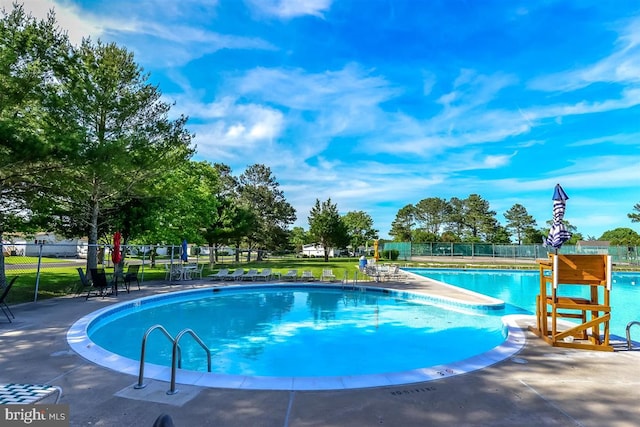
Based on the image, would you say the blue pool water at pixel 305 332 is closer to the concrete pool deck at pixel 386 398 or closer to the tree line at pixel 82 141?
the concrete pool deck at pixel 386 398

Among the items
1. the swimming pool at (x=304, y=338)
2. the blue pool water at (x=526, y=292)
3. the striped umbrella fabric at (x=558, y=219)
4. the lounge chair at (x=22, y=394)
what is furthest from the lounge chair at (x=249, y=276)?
the lounge chair at (x=22, y=394)

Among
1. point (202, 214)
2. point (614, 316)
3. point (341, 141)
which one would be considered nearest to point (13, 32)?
point (202, 214)

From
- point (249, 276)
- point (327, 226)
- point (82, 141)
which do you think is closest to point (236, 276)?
point (249, 276)

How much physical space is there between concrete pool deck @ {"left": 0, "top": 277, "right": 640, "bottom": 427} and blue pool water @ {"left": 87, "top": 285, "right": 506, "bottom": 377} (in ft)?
7.37

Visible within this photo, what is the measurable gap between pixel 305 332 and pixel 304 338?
56cm

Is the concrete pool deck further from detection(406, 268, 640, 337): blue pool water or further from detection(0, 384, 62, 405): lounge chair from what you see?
detection(406, 268, 640, 337): blue pool water

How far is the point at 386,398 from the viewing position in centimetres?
381

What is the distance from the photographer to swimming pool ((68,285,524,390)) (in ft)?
15.7

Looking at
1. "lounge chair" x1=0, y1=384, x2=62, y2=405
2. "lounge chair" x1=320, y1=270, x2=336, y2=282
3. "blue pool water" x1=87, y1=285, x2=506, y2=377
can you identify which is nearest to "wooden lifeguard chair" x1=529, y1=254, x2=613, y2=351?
"blue pool water" x1=87, y1=285, x2=506, y2=377

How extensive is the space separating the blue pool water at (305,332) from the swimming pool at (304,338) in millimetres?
23

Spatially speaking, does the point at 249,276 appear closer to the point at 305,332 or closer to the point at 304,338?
the point at 305,332

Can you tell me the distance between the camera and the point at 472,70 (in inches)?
643

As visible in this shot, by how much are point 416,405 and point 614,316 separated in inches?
468

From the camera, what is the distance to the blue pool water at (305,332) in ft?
22.5
